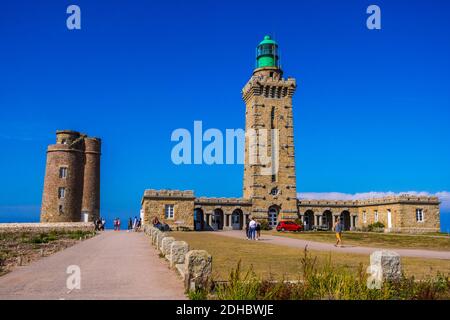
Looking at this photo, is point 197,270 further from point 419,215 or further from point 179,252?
point 419,215

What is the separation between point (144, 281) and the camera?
36.4ft

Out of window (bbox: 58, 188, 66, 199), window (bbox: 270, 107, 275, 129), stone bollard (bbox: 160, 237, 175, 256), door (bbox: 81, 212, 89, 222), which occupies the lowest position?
Result: stone bollard (bbox: 160, 237, 175, 256)

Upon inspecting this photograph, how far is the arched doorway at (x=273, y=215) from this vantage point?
159 ft

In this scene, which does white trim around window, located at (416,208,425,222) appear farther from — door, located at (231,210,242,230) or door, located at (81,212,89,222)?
door, located at (81,212,89,222)

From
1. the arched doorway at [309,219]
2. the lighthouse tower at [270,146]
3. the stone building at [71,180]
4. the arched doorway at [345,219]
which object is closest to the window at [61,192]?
the stone building at [71,180]

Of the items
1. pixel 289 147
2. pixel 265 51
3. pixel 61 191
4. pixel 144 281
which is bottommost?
pixel 144 281

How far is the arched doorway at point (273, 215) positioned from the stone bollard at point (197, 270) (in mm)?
39209

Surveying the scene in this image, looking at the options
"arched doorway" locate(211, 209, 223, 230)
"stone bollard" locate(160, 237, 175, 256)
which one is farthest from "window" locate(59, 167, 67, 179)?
"stone bollard" locate(160, 237, 175, 256)

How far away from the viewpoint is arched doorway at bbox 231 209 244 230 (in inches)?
1917

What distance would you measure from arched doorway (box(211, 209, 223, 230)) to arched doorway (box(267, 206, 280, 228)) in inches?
198

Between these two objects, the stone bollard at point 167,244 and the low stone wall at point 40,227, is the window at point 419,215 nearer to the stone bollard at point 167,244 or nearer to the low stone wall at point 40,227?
the low stone wall at point 40,227

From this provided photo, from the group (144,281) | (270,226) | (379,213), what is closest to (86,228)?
(270,226)

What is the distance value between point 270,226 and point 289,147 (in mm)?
8397
